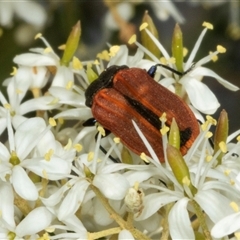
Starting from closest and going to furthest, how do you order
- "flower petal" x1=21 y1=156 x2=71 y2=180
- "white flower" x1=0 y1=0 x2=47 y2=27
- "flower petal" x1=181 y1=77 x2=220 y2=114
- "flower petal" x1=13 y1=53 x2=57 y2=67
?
1. "flower petal" x1=21 y1=156 x2=71 y2=180
2. "flower petal" x1=181 y1=77 x2=220 y2=114
3. "flower petal" x1=13 y1=53 x2=57 y2=67
4. "white flower" x1=0 y1=0 x2=47 y2=27

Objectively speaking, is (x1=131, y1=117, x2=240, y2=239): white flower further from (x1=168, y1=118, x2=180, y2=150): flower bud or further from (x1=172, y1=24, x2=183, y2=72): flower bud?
(x1=172, y1=24, x2=183, y2=72): flower bud

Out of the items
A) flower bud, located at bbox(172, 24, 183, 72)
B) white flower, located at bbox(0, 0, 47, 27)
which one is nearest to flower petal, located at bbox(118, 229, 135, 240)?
flower bud, located at bbox(172, 24, 183, 72)

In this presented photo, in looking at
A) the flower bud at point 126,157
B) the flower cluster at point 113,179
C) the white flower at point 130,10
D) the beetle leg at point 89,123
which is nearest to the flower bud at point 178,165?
the flower cluster at point 113,179

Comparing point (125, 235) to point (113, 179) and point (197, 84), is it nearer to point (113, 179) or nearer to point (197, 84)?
point (113, 179)

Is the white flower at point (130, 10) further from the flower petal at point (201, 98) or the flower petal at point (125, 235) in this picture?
the flower petal at point (125, 235)

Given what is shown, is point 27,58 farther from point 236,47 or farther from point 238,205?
point 236,47

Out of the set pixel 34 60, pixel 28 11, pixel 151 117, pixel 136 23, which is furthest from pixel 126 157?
pixel 136 23
